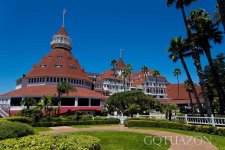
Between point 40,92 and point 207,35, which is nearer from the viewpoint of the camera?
point 207,35

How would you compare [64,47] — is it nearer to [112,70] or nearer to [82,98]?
[82,98]

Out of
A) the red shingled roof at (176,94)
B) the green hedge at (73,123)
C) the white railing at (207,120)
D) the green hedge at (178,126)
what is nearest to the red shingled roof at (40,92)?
the green hedge at (73,123)

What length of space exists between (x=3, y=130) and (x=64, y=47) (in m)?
60.2

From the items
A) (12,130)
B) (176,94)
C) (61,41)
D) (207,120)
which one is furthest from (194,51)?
(176,94)

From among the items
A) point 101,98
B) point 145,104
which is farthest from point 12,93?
point 145,104

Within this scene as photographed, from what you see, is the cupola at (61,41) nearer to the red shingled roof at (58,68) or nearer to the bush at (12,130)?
the red shingled roof at (58,68)

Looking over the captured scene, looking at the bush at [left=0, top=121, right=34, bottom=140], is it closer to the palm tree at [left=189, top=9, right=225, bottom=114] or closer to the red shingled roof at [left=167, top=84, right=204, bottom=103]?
the palm tree at [left=189, top=9, right=225, bottom=114]

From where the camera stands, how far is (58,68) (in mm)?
60125

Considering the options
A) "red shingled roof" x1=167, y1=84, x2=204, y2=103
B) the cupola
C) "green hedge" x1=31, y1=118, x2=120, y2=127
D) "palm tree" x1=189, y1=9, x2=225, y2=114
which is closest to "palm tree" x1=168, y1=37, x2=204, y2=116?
"palm tree" x1=189, y1=9, x2=225, y2=114

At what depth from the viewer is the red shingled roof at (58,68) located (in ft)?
191

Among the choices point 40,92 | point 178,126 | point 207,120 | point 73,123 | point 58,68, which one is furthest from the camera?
point 58,68

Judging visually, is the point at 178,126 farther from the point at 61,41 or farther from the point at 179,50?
the point at 61,41

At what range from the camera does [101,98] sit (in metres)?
57.3

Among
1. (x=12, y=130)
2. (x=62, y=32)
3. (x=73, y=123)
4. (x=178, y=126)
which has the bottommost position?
(x=73, y=123)
